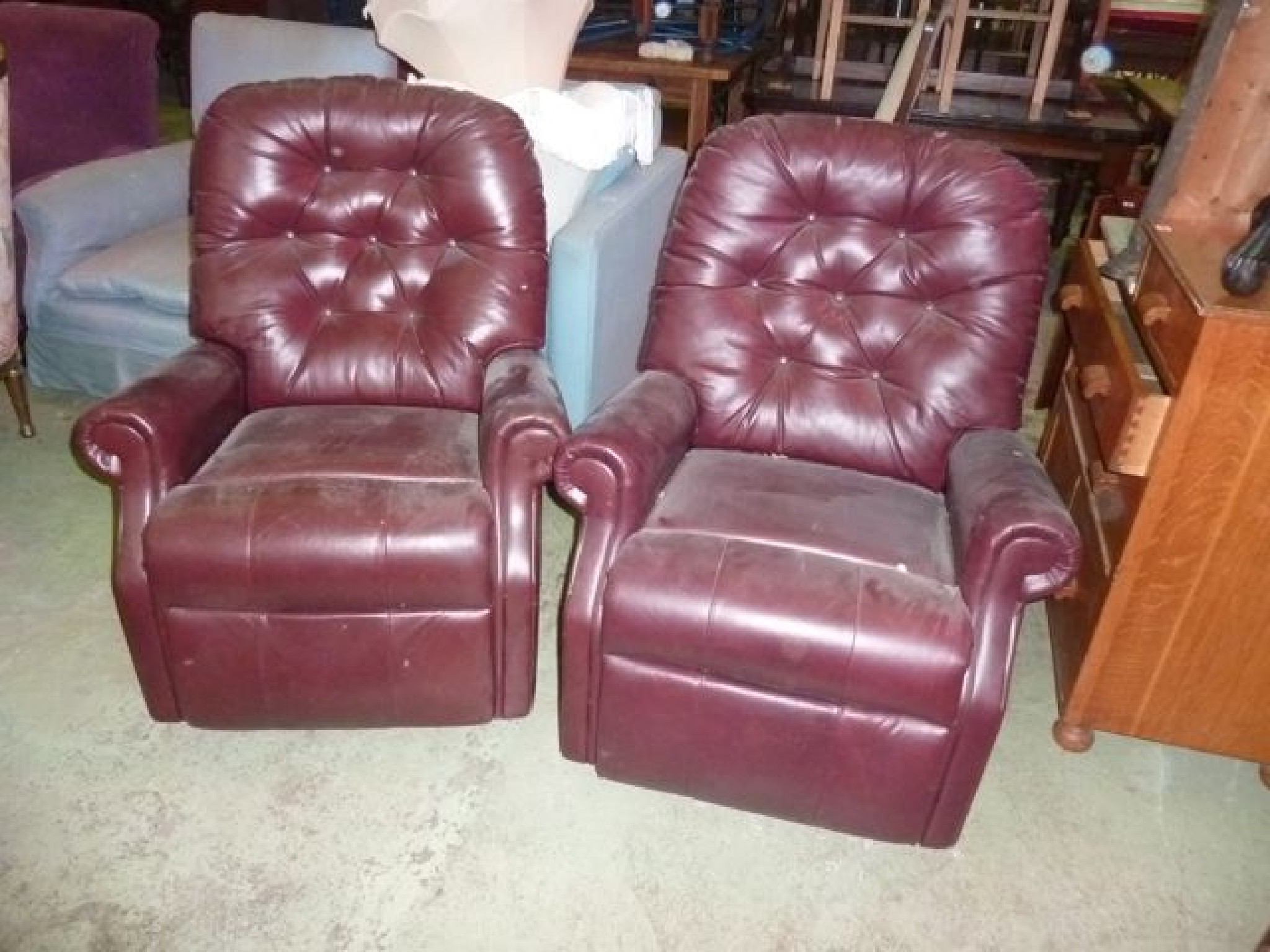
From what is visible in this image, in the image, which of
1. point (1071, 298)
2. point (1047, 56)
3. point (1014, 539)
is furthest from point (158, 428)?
point (1047, 56)

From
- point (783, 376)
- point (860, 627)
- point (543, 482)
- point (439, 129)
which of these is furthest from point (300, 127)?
point (860, 627)

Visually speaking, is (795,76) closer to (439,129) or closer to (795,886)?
(439,129)

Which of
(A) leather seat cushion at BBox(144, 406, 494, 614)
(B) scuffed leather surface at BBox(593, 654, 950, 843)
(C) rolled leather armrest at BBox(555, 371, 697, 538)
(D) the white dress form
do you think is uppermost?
(D) the white dress form

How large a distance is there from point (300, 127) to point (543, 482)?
0.90 meters

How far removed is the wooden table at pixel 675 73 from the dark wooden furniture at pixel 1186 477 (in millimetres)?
2282

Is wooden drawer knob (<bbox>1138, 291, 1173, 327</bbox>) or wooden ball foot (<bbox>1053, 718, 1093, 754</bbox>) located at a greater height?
wooden drawer knob (<bbox>1138, 291, 1173, 327</bbox>)

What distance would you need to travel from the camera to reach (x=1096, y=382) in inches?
69.9

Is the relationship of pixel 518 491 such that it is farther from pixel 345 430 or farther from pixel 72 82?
pixel 72 82

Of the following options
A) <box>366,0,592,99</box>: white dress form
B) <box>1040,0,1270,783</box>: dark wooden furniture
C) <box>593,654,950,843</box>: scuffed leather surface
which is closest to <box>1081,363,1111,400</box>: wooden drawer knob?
<box>1040,0,1270,783</box>: dark wooden furniture

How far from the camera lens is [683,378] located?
195 cm

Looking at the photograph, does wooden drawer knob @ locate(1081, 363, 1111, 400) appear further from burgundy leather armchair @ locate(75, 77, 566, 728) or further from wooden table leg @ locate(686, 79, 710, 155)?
wooden table leg @ locate(686, 79, 710, 155)

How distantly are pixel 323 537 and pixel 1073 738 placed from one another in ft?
4.66

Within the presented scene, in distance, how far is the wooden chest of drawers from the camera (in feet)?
4.98

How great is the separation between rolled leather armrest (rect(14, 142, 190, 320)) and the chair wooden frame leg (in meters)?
0.20
